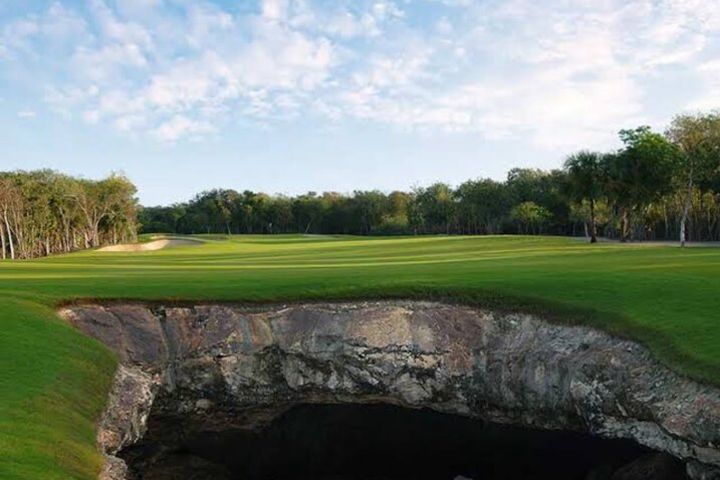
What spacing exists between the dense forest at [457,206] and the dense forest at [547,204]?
19 cm

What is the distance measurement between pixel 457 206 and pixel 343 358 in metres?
108

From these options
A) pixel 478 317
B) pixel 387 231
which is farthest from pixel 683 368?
pixel 387 231

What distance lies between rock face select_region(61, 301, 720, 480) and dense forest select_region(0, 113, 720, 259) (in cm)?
4231

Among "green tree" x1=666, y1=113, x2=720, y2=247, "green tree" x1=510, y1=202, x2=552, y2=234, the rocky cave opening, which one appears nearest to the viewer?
the rocky cave opening

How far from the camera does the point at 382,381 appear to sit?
2322 centimetres

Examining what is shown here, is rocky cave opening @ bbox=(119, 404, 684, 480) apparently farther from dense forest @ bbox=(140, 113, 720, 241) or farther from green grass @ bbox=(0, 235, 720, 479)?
dense forest @ bbox=(140, 113, 720, 241)

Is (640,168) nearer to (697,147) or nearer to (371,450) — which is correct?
(697,147)


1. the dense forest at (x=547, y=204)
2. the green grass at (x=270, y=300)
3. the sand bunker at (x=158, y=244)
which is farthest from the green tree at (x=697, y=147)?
the sand bunker at (x=158, y=244)

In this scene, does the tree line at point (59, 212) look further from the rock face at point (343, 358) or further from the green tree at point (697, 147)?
the green tree at point (697, 147)


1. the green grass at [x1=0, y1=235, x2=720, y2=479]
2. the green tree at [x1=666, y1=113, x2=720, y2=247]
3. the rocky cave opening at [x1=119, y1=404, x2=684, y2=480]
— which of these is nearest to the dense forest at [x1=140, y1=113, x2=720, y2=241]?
the green tree at [x1=666, y1=113, x2=720, y2=247]

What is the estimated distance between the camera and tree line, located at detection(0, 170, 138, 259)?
83.7 metres

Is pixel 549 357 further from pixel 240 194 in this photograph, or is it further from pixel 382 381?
pixel 240 194

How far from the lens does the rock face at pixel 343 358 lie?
2116 centimetres

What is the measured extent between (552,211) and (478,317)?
9691cm
